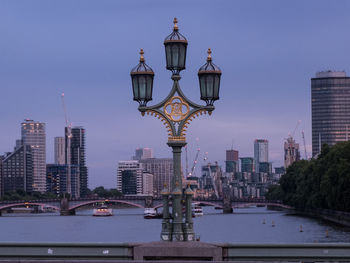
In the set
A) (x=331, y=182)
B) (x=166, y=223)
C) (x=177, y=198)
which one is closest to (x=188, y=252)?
(x=166, y=223)

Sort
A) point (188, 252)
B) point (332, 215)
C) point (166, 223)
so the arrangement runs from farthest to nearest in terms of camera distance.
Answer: point (332, 215) < point (166, 223) < point (188, 252)

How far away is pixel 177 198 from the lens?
21359 millimetres

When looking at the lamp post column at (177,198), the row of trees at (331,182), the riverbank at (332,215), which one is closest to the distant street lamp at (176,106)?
the lamp post column at (177,198)

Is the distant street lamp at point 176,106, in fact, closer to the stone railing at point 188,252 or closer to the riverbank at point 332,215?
the stone railing at point 188,252

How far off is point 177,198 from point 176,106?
8.21ft

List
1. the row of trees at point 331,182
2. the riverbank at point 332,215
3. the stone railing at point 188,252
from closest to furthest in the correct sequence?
the stone railing at point 188,252
the row of trees at point 331,182
the riverbank at point 332,215

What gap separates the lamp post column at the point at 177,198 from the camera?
21231mm

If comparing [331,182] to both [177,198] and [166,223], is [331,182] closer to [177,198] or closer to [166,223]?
[177,198]

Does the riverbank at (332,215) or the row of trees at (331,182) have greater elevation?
the row of trees at (331,182)

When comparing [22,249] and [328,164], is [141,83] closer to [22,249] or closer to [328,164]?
[22,249]

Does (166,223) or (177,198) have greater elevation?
(177,198)

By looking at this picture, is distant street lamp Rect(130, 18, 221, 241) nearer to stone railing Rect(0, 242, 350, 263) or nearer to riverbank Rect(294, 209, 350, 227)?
stone railing Rect(0, 242, 350, 263)

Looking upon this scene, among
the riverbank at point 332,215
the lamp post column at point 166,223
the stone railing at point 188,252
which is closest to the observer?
the stone railing at point 188,252

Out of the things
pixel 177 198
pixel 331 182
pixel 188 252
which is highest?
pixel 177 198
